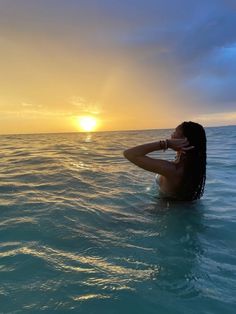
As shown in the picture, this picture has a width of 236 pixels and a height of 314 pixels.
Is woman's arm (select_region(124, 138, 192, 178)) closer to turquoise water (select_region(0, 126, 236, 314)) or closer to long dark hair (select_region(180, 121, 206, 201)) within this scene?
long dark hair (select_region(180, 121, 206, 201))

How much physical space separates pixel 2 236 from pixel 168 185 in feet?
8.53

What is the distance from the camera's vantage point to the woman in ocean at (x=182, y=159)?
471 cm

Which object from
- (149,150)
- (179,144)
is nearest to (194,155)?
(179,144)

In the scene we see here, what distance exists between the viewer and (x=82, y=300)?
2.57 m

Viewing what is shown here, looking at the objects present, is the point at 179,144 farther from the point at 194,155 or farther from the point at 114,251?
the point at 114,251

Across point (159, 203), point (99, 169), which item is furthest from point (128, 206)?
point (99, 169)

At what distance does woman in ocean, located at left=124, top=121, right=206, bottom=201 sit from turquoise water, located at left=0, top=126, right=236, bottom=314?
0.42 metres

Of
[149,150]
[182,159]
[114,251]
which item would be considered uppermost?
[149,150]

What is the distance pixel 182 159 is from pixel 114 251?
1954 millimetres

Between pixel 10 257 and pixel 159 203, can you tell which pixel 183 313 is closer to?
pixel 10 257

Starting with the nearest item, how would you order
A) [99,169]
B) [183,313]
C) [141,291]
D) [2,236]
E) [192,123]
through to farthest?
[183,313] < [141,291] < [2,236] < [192,123] < [99,169]

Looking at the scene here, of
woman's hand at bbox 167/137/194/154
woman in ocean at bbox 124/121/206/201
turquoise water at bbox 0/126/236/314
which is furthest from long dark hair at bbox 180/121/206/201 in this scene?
turquoise water at bbox 0/126/236/314

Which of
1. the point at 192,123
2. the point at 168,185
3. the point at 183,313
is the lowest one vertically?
the point at 183,313

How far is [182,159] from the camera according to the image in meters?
4.89
